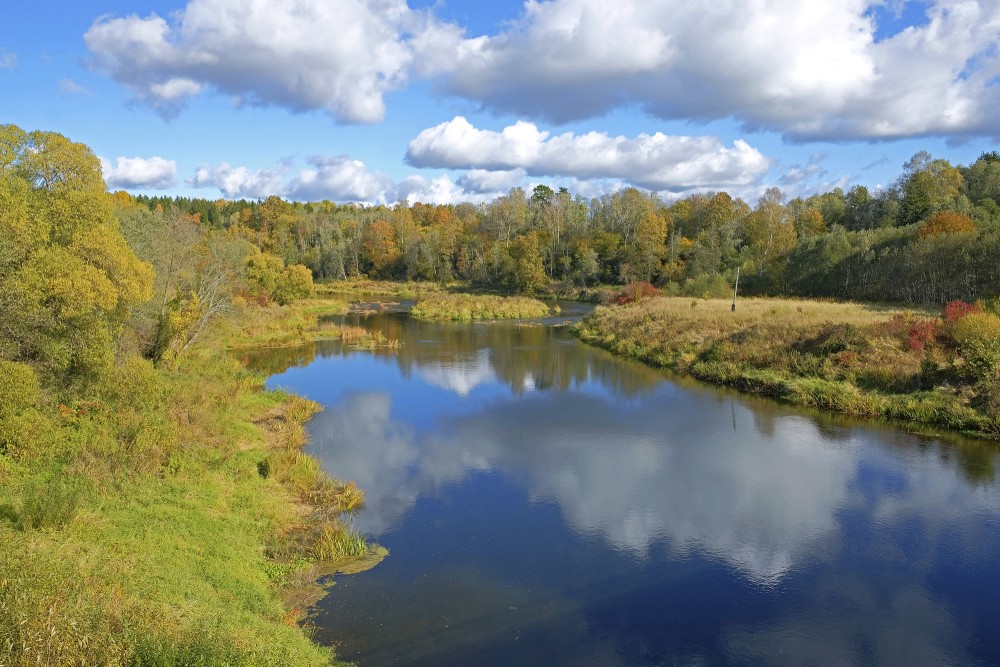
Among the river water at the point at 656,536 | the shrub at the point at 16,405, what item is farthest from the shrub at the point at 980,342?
the shrub at the point at 16,405

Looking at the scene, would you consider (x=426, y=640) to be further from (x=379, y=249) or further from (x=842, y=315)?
(x=379, y=249)

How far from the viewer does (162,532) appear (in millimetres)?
11289

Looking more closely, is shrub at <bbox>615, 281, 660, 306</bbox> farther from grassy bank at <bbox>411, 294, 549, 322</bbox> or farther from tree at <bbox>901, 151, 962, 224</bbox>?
tree at <bbox>901, 151, 962, 224</bbox>

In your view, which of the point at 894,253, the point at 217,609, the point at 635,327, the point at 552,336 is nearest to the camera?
the point at 217,609

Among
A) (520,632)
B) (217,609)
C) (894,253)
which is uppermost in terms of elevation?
(894,253)

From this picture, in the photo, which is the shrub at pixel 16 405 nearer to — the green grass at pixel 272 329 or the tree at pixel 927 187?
the green grass at pixel 272 329

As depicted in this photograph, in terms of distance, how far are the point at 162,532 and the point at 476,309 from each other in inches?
1978

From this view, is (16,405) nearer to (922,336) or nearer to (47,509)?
(47,509)

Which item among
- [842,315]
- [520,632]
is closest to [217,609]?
[520,632]

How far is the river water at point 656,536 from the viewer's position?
10359 millimetres

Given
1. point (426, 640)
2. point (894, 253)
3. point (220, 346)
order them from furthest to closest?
point (894, 253), point (220, 346), point (426, 640)

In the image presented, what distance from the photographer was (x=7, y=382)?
44.1 ft

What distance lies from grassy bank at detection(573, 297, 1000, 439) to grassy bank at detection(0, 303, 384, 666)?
1909cm

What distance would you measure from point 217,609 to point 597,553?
7261 mm
